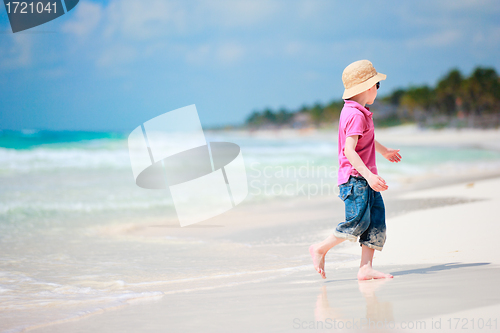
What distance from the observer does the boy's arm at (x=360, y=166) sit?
2260 millimetres

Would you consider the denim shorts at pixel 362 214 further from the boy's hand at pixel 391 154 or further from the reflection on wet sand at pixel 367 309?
the boy's hand at pixel 391 154

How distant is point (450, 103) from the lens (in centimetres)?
6794

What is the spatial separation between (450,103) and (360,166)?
240ft

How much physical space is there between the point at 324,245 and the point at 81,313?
138cm

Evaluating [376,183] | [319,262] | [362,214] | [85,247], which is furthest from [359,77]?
[85,247]

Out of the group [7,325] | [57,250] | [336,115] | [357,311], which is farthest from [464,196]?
[336,115]

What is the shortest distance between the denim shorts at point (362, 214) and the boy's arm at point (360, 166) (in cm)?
13

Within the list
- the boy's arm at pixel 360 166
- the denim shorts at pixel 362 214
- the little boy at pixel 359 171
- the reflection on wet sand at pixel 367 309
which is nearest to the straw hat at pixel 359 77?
the little boy at pixel 359 171

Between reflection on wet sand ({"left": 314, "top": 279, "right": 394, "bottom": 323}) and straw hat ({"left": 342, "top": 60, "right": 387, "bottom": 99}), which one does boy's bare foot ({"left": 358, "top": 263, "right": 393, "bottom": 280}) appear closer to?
reflection on wet sand ({"left": 314, "top": 279, "right": 394, "bottom": 323})

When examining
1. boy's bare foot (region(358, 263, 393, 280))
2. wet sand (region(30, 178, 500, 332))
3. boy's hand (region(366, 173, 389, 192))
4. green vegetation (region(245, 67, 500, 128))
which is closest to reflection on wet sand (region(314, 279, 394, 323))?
wet sand (region(30, 178, 500, 332))

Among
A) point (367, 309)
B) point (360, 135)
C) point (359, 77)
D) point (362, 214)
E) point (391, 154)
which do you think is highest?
point (359, 77)

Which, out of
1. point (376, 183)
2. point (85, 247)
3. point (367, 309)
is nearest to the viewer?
point (367, 309)

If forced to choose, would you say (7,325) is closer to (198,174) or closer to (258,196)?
(258,196)

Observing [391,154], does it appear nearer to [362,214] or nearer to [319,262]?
[362,214]
